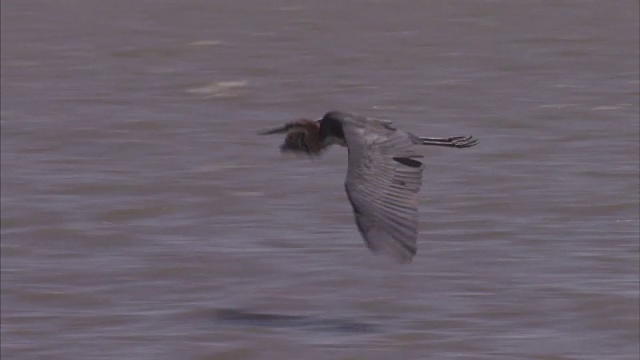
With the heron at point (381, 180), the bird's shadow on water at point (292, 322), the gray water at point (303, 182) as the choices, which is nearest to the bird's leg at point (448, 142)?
the heron at point (381, 180)

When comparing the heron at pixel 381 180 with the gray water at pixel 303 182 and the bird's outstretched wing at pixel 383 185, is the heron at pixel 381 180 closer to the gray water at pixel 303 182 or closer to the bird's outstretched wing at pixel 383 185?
the bird's outstretched wing at pixel 383 185

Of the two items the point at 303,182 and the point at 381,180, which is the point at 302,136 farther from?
the point at 303,182

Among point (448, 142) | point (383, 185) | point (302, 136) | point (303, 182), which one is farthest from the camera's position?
point (303, 182)

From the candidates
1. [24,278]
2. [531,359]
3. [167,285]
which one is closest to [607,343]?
[531,359]

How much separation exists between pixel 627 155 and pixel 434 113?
1351 millimetres

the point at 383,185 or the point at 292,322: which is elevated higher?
the point at 383,185

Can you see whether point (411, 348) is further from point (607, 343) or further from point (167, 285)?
point (167, 285)

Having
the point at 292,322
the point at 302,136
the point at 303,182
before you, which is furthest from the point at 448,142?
the point at 303,182

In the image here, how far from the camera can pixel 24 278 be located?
9.22 meters

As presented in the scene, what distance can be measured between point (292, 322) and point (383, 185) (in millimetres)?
1182

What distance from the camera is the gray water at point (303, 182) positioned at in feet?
27.5

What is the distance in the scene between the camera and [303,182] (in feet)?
34.3

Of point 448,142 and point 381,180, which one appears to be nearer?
point 381,180

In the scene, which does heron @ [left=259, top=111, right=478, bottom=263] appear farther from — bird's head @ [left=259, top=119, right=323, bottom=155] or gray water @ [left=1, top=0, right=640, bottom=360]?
gray water @ [left=1, top=0, right=640, bottom=360]
